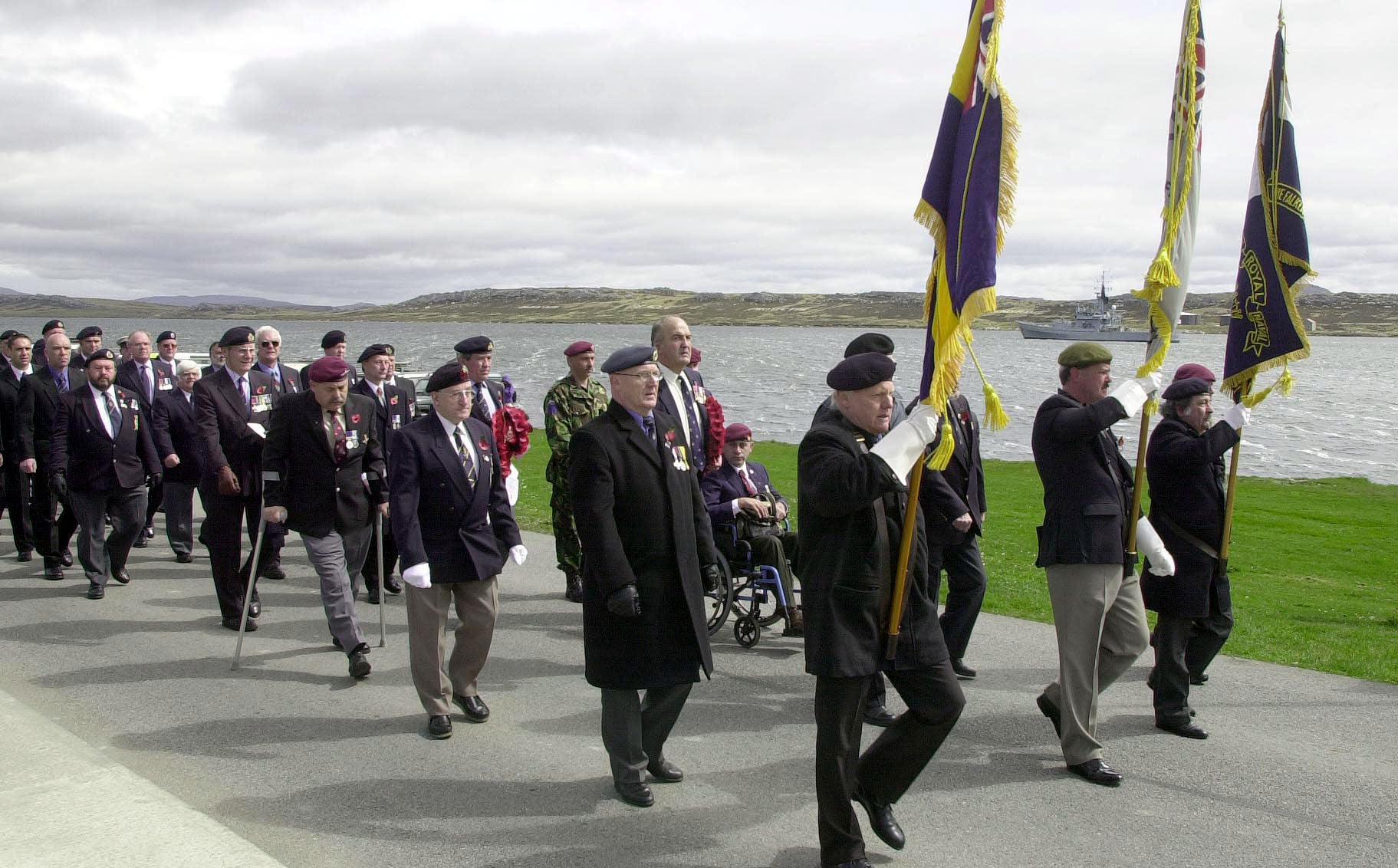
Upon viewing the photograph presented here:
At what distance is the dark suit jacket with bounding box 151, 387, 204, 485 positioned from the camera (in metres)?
11.7

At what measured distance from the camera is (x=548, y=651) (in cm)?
828

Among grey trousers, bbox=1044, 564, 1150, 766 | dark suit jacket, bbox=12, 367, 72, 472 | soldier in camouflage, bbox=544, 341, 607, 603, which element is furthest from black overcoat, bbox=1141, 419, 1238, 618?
dark suit jacket, bbox=12, 367, 72, 472

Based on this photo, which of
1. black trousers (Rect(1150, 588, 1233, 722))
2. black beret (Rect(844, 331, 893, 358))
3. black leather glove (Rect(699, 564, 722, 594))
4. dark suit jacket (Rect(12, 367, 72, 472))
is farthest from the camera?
dark suit jacket (Rect(12, 367, 72, 472))

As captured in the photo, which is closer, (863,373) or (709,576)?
(863,373)

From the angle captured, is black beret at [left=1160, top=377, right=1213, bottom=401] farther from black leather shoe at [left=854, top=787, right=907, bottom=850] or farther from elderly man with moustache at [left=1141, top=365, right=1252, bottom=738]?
black leather shoe at [left=854, top=787, right=907, bottom=850]

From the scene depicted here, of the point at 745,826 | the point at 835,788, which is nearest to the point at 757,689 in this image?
the point at 745,826

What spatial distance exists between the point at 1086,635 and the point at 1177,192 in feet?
8.41

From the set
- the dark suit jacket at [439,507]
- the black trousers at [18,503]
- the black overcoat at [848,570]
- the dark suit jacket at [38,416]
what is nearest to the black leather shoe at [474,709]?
the dark suit jacket at [439,507]

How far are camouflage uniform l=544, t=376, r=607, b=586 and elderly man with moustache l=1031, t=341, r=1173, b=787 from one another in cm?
417

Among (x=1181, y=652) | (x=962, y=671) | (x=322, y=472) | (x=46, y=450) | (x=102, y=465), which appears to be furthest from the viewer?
(x=46, y=450)

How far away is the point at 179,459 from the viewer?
11805 mm

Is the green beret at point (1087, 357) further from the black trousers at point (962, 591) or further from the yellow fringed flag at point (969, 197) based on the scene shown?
the black trousers at point (962, 591)

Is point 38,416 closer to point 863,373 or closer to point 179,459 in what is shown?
point 179,459

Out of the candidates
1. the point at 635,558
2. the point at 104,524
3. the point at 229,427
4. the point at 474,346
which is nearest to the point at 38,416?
the point at 104,524
